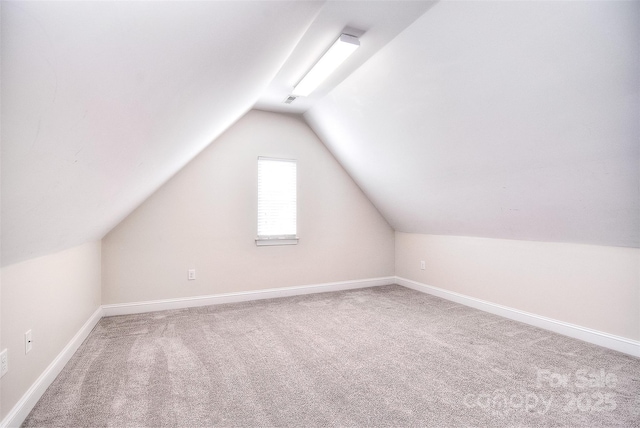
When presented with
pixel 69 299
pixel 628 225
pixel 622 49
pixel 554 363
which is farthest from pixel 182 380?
pixel 628 225

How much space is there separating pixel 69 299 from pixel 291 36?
2.65 metres

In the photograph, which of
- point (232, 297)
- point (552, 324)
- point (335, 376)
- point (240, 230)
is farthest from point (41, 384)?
point (552, 324)

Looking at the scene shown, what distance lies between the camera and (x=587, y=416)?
5.93 feet

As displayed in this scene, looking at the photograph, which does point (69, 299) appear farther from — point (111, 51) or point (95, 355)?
point (111, 51)

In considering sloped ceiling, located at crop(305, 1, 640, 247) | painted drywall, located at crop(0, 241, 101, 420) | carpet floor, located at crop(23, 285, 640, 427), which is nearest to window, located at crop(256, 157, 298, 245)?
sloped ceiling, located at crop(305, 1, 640, 247)

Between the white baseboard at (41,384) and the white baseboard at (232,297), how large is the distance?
68 cm

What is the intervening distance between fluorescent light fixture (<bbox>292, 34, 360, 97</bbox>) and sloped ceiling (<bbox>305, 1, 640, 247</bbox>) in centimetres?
32

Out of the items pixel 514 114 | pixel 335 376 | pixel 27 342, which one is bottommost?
pixel 335 376

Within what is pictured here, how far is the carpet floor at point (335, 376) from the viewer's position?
181 cm

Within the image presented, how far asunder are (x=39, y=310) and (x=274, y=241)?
8.72ft

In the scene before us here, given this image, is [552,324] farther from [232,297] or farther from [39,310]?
[39,310]

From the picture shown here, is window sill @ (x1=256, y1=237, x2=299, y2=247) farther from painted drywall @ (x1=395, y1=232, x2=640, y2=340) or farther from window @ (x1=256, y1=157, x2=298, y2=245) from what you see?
painted drywall @ (x1=395, y1=232, x2=640, y2=340)

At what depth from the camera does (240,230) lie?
4246 millimetres

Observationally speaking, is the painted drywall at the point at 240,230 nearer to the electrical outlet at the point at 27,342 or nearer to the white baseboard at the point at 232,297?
the white baseboard at the point at 232,297
